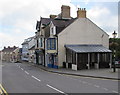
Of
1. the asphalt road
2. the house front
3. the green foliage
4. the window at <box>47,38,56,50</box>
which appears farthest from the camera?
the window at <box>47,38,56,50</box>

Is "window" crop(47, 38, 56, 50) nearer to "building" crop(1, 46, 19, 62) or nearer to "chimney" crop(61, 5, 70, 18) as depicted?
"chimney" crop(61, 5, 70, 18)

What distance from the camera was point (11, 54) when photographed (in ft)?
339

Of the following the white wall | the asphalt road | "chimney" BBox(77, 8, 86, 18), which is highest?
"chimney" BBox(77, 8, 86, 18)

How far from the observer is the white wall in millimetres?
32406

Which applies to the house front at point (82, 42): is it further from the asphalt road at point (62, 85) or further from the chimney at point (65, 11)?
the asphalt road at point (62, 85)

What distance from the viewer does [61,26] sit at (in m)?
34.8

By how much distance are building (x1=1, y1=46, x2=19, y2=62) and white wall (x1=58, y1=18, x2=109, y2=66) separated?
215 feet

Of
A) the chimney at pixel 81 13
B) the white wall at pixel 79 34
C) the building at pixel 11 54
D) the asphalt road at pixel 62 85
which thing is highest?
the chimney at pixel 81 13

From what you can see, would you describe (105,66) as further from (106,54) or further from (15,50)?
(15,50)

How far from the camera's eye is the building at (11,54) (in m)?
101

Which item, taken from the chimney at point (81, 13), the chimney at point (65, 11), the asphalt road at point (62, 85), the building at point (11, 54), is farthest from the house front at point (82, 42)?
the building at point (11, 54)

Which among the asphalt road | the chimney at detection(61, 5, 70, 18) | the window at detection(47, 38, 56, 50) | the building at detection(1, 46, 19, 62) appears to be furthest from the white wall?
the building at detection(1, 46, 19, 62)

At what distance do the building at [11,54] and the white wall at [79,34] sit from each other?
65633 millimetres

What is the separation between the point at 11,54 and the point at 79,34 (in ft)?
251
